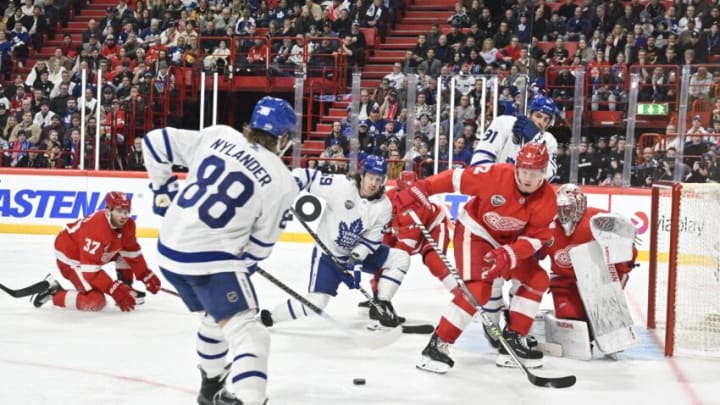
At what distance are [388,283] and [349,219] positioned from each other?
1.41 ft

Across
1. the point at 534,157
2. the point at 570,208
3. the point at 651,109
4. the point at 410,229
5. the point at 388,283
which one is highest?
the point at 651,109

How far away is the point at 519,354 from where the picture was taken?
448 centimetres

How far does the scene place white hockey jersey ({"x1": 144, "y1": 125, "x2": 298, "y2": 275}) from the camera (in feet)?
10.4

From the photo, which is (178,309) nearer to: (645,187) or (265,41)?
(645,187)

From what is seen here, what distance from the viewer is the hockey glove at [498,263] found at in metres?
4.21

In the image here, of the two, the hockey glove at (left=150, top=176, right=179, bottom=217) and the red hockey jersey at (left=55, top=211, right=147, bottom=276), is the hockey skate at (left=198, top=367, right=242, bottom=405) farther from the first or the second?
the red hockey jersey at (left=55, top=211, right=147, bottom=276)

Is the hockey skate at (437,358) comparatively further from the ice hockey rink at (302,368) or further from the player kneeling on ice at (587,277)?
the player kneeling on ice at (587,277)

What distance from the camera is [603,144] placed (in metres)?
8.32

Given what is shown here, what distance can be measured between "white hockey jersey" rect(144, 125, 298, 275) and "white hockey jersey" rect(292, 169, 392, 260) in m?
1.74

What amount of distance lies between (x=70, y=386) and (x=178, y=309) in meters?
1.87

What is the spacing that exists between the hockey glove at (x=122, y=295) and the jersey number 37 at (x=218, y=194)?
8.11 feet


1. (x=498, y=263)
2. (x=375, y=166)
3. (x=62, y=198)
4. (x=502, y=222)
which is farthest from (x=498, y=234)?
(x=62, y=198)

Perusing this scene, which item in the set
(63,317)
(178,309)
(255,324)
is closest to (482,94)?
(178,309)

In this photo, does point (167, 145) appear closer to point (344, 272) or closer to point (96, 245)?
point (344, 272)
